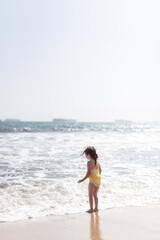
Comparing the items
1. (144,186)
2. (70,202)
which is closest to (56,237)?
(70,202)

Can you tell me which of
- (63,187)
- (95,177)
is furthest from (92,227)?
(63,187)

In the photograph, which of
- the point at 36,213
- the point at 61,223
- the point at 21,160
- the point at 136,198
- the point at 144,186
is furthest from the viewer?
the point at 21,160

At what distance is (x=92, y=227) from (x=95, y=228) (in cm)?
7

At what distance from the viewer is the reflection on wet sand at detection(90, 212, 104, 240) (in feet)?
13.7

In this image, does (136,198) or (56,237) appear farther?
(136,198)

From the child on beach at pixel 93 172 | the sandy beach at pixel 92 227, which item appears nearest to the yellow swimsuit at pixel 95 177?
the child on beach at pixel 93 172

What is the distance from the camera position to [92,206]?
5.60m

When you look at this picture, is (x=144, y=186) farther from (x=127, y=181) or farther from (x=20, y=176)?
(x=20, y=176)

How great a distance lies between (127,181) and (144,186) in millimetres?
624

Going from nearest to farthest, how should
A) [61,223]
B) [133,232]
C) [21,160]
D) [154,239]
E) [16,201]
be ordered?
[154,239] → [133,232] → [61,223] → [16,201] → [21,160]

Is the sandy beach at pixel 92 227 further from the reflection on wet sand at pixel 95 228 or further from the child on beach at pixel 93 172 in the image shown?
the child on beach at pixel 93 172

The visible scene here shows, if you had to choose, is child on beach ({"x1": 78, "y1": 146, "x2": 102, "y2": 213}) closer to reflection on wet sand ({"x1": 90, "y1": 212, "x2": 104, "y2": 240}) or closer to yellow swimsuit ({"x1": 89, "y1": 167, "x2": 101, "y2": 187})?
yellow swimsuit ({"x1": 89, "y1": 167, "x2": 101, "y2": 187})

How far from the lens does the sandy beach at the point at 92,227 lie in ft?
13.8

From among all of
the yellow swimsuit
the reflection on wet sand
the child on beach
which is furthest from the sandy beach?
the yellow swimsuit
